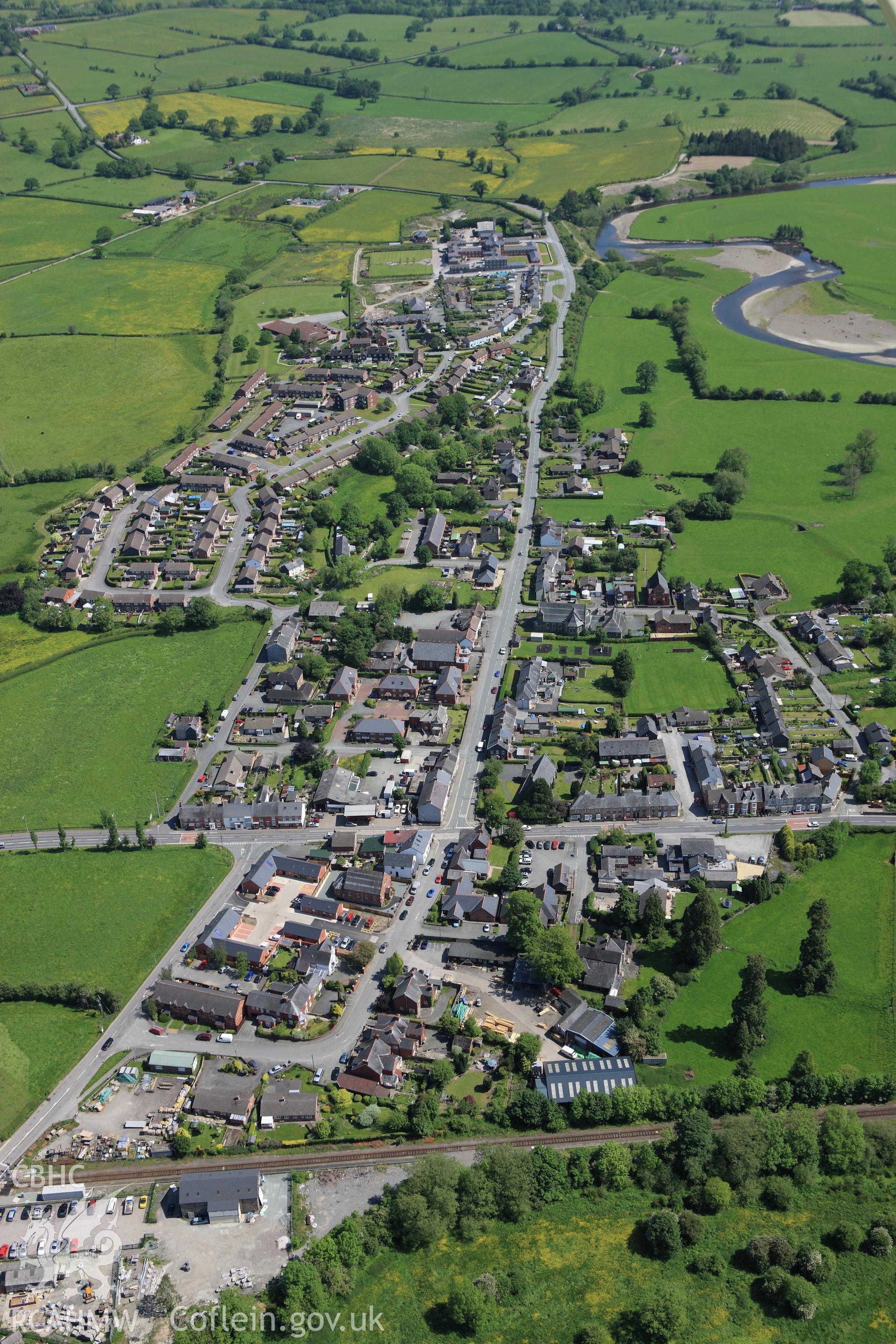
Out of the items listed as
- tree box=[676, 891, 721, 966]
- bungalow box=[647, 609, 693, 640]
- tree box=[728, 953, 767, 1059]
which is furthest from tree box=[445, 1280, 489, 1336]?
bungalow box=[647, 609, 693, 640]

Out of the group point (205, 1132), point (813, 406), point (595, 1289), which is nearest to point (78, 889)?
point (205, 1132)

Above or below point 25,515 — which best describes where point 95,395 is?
above

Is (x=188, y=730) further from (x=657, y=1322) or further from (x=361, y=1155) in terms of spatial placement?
(x=657, y=1322)

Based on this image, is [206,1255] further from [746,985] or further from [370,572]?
[370,572]

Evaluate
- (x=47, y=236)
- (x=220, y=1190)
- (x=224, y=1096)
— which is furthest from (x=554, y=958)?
(x=47, y=236)

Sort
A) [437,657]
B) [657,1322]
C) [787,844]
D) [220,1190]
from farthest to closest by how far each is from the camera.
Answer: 1. [437,657]
2. [787,844]
3. [220,1190]
4. [657,1322]

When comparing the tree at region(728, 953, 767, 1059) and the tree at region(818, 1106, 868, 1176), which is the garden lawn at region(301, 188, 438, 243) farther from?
the tree at region(818, 1106, 868, 1176)
